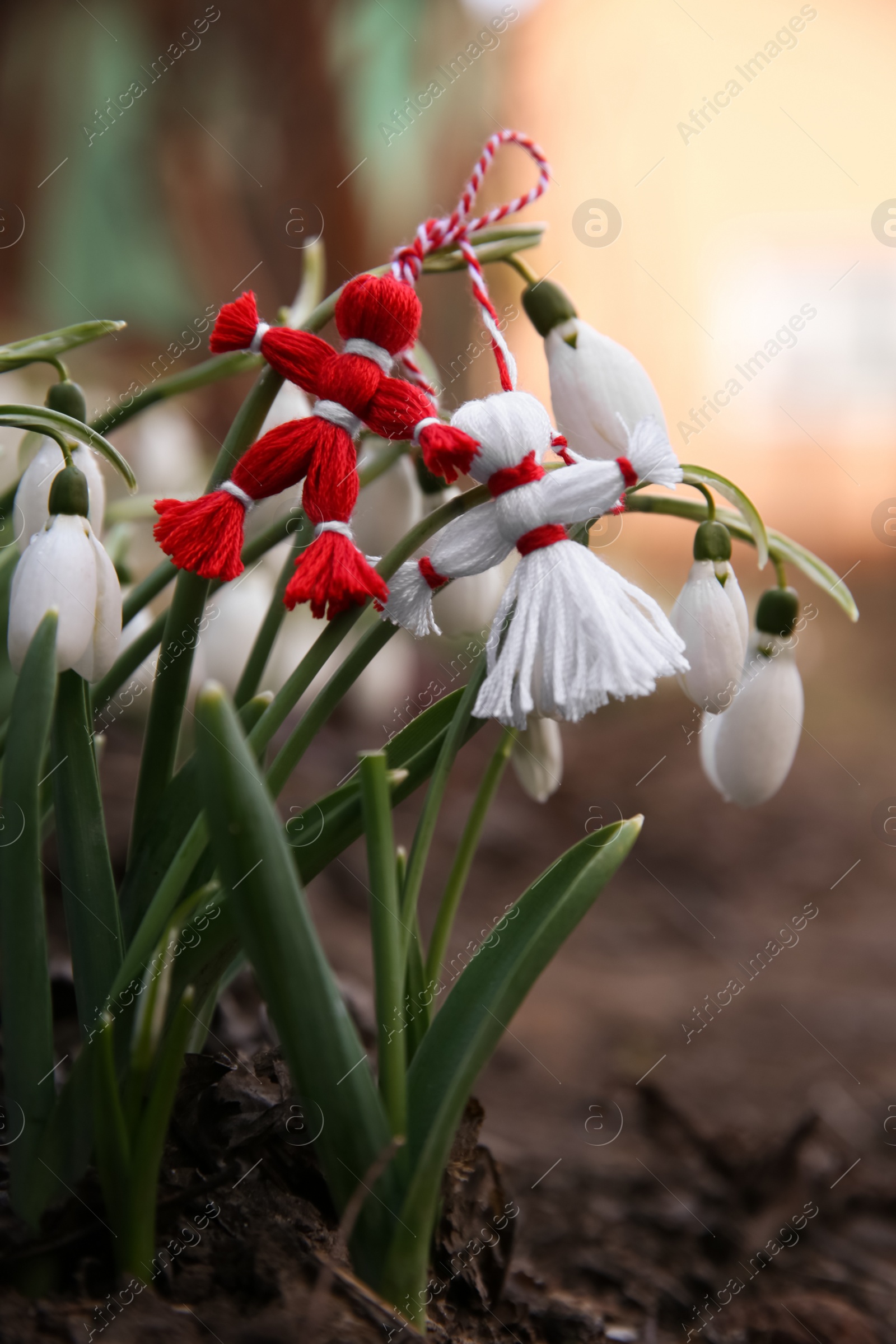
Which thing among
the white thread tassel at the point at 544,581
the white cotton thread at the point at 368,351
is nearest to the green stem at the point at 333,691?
the white thread tassel at the point at 544,581

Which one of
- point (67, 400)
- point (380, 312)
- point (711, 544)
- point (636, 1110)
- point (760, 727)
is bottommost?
point (636, 1110)

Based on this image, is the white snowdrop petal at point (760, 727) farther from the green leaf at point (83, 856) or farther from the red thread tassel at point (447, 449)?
the green leaf at point (83, 856)

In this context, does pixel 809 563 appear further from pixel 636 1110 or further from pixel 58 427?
pixel 636 1110

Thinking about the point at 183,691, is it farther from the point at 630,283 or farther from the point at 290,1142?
the point at 630,283

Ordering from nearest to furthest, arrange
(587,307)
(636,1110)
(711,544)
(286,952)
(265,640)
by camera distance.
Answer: (286,952) < (711,544) < (265,640) < (636,1110) < (587,307)

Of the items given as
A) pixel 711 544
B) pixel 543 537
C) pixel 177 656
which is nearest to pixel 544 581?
pixel 543 537

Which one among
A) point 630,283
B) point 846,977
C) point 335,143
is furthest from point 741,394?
point 846,977

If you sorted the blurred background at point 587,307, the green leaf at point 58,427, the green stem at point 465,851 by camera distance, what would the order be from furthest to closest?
1. the blurred background at point 587,307
2. the green stem at point 465,851
3. the green leaf at point 58,427
